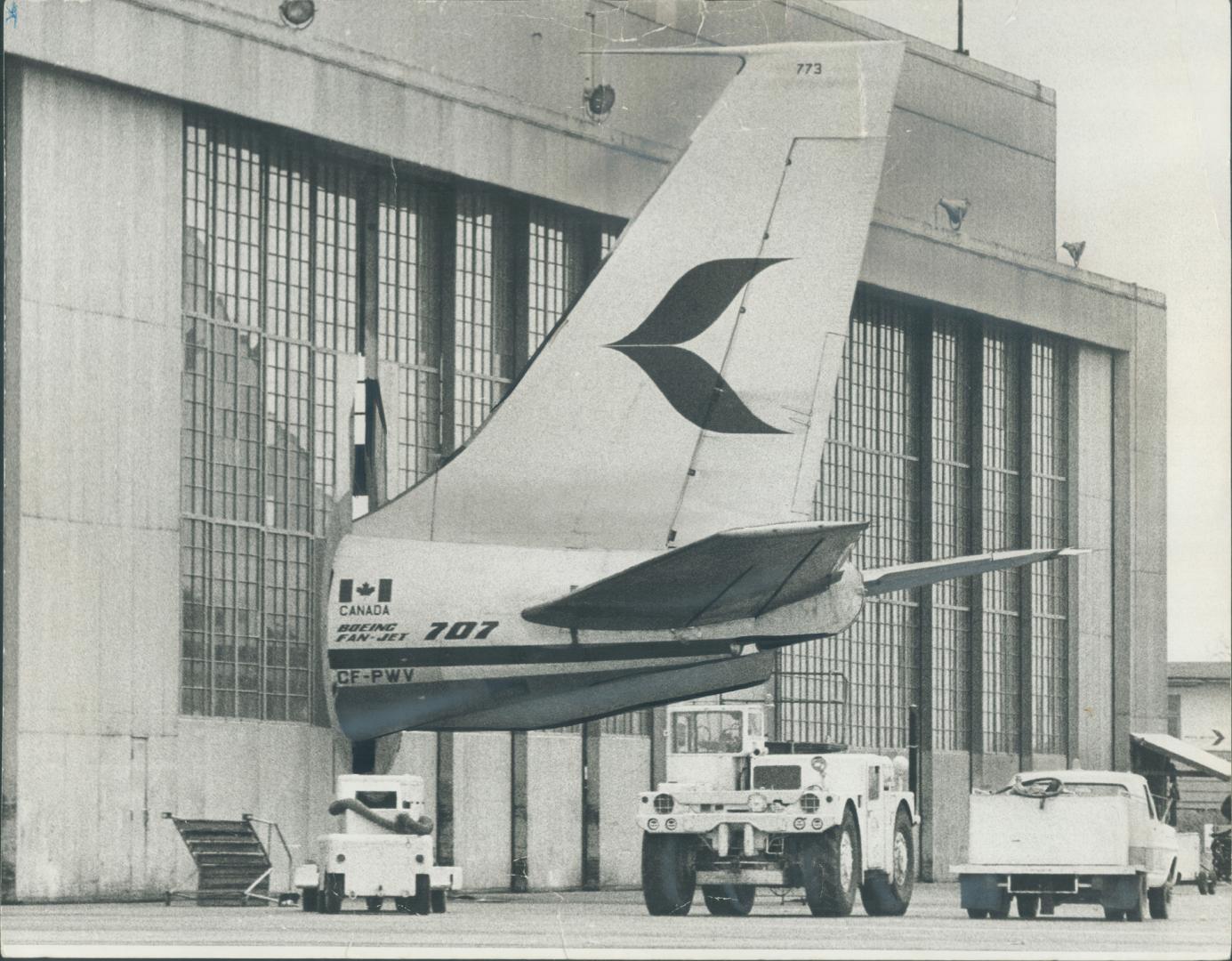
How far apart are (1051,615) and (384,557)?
3334cm

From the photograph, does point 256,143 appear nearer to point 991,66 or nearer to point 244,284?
point 244,284

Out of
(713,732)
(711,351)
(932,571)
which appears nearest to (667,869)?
(713,732)

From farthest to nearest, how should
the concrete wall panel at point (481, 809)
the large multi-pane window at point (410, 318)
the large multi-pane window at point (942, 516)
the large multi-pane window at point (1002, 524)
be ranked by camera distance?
the large multi-pane window at point (1002, 524)
the large multi-pane window at point (942, 516)
the concrete wall panel at point (481, 809)
the large multi-pane window at point (410, 318)

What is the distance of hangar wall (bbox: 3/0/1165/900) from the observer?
35156 mm

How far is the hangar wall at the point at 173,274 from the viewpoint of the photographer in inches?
1384

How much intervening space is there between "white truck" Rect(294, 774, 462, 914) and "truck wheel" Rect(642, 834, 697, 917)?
3090 millimetres

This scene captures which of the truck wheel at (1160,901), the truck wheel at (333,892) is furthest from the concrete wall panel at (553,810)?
the truck wheel at (333,892)

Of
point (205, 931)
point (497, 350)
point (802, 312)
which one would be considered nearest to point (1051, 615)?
point (497, 350)

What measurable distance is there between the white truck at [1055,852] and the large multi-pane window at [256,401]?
13.4 metres

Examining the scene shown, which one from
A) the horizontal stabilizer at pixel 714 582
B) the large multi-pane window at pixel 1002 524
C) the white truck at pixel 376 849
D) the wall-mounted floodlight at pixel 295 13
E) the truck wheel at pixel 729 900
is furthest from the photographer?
the large multi-pane window at pixel 1002 524

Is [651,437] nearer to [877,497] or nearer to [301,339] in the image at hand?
[301,339]

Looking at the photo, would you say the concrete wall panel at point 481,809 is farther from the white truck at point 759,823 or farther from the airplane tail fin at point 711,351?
the airplane tail fin at point 711,351

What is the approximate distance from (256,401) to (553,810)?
1089 centimetres

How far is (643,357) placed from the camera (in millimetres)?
30656
